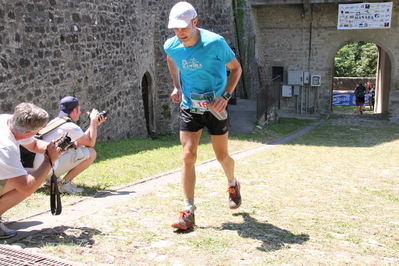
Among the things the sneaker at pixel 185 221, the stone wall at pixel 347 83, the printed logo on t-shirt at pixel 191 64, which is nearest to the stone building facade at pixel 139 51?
the printed logo on t-shirt at pixel 191 64

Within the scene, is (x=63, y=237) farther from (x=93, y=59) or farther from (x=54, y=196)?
(x=93, y=59)

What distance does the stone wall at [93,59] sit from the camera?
290 inches

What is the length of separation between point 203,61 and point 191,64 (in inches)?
4.6

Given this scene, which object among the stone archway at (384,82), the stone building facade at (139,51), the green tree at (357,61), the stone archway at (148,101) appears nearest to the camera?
the stone building facade at (139,51)

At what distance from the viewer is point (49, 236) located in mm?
3879

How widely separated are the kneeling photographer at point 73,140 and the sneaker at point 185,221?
1.47 m

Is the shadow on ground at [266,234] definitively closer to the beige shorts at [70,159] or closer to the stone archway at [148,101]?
the beige shorts at [70,159]

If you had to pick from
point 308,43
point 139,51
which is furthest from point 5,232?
point 308,43

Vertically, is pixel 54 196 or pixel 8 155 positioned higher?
pixel 8 155

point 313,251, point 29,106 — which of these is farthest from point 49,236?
point 313,251

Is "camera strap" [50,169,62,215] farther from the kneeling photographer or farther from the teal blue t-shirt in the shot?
the teal blue t-shirt

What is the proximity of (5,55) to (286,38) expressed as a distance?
1609 centimetres

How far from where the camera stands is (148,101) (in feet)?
42.4

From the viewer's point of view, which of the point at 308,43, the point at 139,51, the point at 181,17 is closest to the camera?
the point at 181,17
